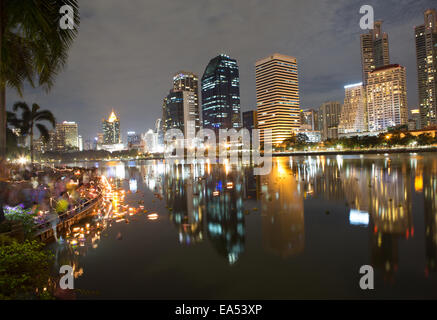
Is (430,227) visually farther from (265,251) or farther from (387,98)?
(387,98)

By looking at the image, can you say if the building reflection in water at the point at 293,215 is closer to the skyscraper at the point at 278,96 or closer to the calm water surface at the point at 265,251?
the calm water surface at the point at 265,251

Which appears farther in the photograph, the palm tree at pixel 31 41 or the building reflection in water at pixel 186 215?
the building reflection in water at pixel 186 215

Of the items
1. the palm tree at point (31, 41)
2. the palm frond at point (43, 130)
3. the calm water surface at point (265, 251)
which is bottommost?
the calm water surface at point (265, 251)

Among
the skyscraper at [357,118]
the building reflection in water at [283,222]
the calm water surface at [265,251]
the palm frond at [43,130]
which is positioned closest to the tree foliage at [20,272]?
the calm water surface at [265,251]

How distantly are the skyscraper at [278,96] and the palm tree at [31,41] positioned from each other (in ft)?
593

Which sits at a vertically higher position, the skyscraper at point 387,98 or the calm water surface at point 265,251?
the skyscraper at point 387,98

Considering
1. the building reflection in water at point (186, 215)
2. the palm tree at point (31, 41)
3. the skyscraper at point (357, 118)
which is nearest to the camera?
the palm tree at point (31, 41)

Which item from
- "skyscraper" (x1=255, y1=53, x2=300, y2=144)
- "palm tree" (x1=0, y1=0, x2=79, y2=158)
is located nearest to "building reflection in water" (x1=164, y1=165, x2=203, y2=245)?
"palm tree" (x1=0, y1=0, x2=79, y2=158)

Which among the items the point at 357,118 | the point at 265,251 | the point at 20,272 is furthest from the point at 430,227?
the point at 357,118

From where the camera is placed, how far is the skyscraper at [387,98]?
7052 inches

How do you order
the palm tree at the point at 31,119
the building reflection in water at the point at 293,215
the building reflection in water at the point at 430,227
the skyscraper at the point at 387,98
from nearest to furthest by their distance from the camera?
1. the building reflection in water at the point at 430,227
2. the building reflection in water at the point at 293,215
3. the palm tree at the point at 31,119
4. the skyscraper at the point at 387,98

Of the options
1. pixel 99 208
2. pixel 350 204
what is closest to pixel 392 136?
pixel 350 204
